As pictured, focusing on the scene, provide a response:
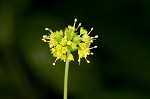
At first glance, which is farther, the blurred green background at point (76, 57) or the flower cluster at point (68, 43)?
the blurred green background at point (76, 57)

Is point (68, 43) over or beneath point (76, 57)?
beneath

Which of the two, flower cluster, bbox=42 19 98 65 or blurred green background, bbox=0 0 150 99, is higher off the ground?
blurred green background, bbox=0 0 150 99

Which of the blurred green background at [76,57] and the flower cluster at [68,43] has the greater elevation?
the blurred green background at [76,57]

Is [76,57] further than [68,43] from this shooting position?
Yes

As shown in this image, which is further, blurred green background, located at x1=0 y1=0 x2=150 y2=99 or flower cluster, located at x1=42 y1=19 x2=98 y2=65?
blurred green background, located at x1=0 y1=0 x2=150 y2=99
